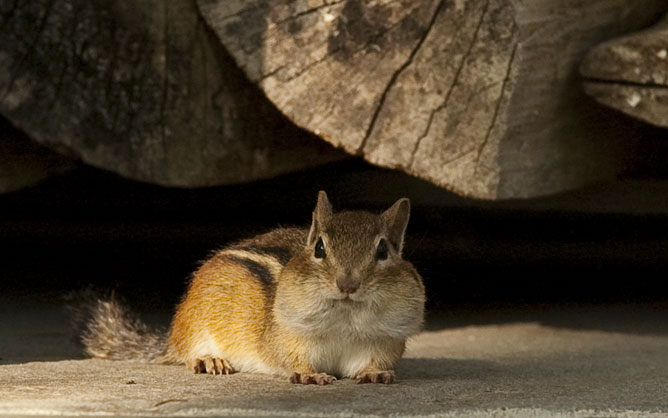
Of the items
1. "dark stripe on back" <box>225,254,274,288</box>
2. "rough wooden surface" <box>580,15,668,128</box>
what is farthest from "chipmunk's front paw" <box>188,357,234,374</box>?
"rough wooden surface" <box>580,15,668,128</box>

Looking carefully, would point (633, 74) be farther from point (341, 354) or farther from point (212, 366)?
point (212, 366)

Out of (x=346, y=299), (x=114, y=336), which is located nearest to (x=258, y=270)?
(x=346, y=299)

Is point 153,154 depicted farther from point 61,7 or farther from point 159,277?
point 159,277

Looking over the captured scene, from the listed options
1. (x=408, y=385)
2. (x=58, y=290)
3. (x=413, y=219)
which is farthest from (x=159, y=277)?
(x=408, y=385)

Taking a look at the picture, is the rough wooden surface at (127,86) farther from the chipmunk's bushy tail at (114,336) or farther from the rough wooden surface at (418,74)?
the chipmunk's bushy tail at (114,336)

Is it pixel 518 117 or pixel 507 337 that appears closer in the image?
pixel 518 117

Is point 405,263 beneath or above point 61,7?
beneath

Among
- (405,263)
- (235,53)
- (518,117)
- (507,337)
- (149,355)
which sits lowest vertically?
(507,337)
